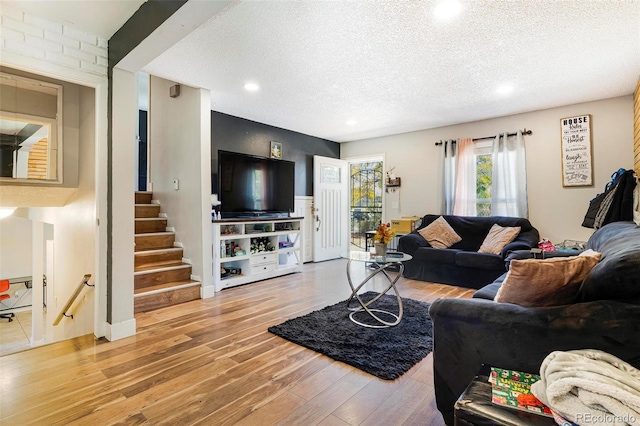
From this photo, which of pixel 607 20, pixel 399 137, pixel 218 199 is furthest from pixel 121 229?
pixel 399 137

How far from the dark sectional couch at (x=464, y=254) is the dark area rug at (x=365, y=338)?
132 centimetres

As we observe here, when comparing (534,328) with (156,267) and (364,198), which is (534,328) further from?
(364,198)

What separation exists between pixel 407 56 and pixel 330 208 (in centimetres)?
369

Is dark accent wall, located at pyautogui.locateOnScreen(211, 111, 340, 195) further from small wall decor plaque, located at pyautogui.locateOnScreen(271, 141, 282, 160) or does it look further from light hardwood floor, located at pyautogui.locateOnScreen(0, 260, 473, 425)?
light hardwood floor, located at pyautogui.locateOnScreen(0, 260, 473, 425)

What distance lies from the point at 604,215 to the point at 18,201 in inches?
256

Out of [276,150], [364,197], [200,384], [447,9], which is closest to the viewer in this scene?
[200,384]

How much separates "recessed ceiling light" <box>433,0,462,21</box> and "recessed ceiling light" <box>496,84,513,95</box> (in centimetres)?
175

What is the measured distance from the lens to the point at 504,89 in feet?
12.0

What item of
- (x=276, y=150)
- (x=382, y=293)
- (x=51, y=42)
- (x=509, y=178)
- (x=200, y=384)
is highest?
(x=51, y=42)

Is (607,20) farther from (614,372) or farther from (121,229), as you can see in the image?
(121,229)

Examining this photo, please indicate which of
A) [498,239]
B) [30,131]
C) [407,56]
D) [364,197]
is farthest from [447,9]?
[364,197]

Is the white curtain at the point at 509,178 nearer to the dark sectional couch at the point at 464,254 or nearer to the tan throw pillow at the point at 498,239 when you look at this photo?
the dark sectional couch at the point at 464,254

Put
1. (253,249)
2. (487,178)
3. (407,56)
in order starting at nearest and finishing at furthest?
1. (407,56)
2. (253,249)
3. (487,178)

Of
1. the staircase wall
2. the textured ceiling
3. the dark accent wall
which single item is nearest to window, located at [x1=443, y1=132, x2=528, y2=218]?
the textured ceiling
